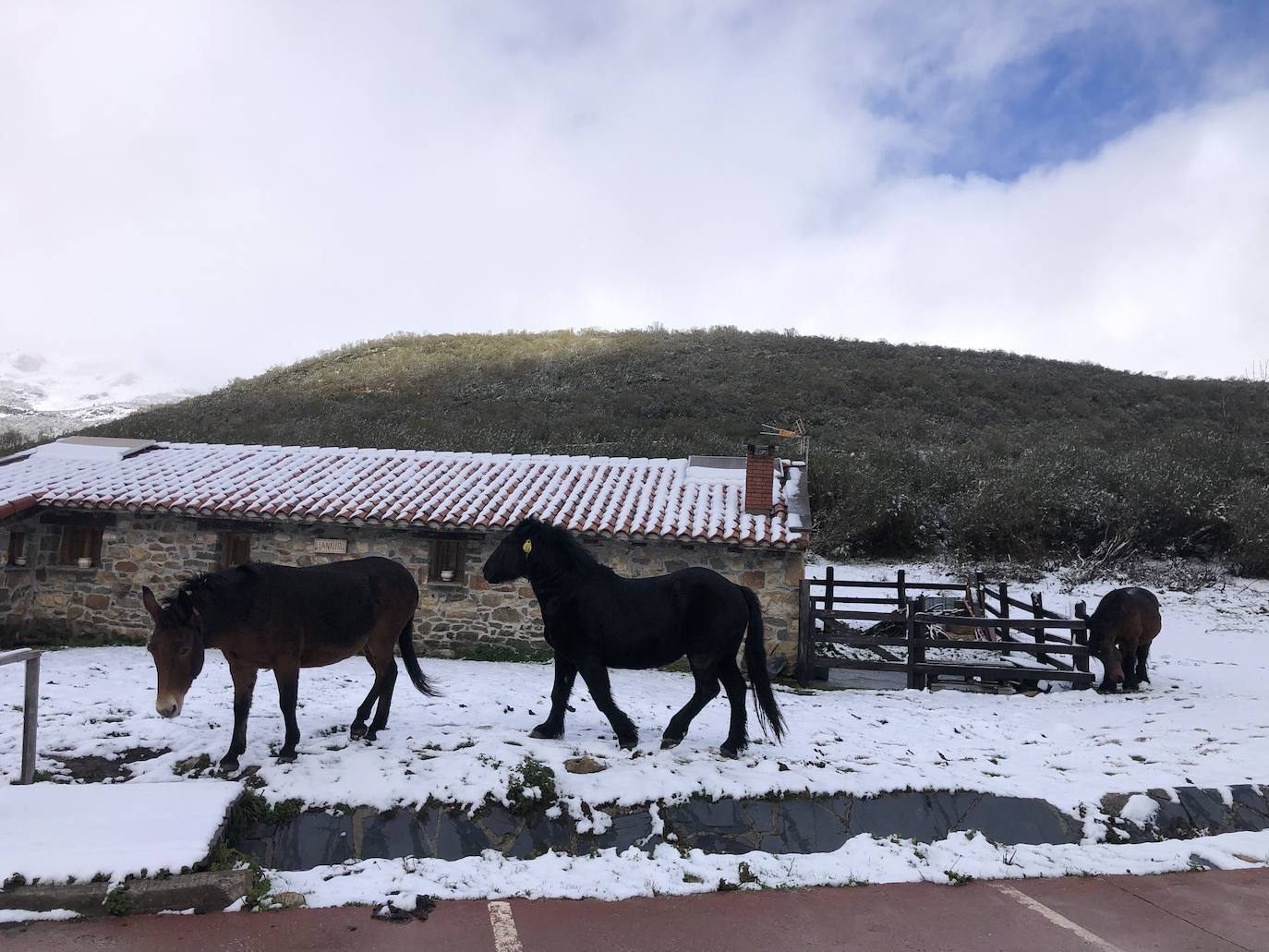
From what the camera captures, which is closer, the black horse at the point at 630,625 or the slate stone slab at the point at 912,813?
the slate stone slab at the point at 912,813

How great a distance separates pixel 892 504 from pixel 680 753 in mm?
17895

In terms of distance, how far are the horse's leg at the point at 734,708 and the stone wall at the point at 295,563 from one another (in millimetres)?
4831

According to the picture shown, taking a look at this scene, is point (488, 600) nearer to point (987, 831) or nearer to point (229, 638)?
point (229, 638)

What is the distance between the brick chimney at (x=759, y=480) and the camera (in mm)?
12328

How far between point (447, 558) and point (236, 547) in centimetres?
356

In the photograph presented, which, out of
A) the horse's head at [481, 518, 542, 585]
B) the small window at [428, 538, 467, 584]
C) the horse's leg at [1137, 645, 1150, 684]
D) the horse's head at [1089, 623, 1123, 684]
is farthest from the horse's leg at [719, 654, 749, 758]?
the horse's leg at [1137, 645, 1150, 684]

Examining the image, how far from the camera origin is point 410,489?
42.5ft

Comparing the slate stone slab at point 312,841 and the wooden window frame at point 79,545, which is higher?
the wooden window frame at point 79,545

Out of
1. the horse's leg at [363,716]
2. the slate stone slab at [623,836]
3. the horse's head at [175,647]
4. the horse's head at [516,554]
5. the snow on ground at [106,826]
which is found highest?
the horse's head at [516,554]

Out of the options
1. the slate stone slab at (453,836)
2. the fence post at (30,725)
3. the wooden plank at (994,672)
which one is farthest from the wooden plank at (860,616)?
the fence post at (30,725)

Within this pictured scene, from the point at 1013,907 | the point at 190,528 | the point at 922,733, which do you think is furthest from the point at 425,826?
the point at 190,528

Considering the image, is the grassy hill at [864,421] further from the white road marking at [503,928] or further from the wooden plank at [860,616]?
the white road marking at [503,928]

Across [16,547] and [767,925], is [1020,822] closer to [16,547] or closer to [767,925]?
[767,925]

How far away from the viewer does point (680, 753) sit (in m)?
6.38
